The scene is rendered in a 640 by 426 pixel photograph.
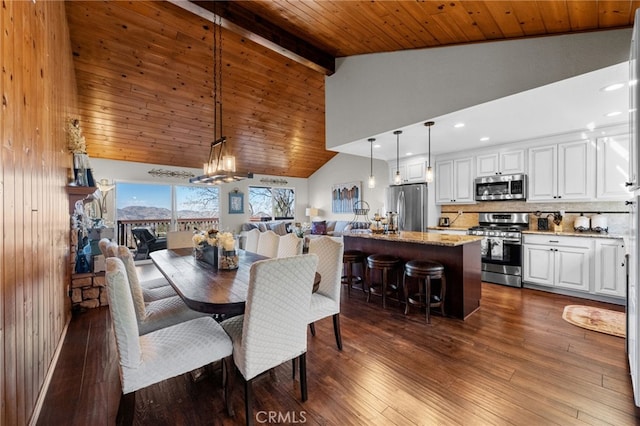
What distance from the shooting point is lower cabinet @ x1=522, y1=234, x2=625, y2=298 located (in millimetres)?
3396

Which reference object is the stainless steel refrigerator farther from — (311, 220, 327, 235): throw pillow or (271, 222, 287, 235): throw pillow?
(271, 222, 287, 235): throw pillow

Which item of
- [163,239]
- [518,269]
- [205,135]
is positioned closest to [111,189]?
[163,239]

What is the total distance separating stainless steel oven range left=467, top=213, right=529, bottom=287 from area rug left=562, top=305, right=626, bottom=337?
0.87 m

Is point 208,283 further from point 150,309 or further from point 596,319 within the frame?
point 596,319

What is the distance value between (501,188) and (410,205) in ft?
4.96

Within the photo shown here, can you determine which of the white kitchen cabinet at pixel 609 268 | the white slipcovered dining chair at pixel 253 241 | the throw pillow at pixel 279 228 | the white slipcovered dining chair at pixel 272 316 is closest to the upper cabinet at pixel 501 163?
the white kitchen cabinet at pixel 609 268

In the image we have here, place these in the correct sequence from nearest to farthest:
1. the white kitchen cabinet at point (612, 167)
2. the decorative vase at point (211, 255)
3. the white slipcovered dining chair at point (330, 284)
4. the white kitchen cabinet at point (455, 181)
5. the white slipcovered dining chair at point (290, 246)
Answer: the white slipcovered dining chair at point (330, 284), the decorative vase at point (211, 255), the white slipcovered dining chair at point (290, 246), the white kitchen cabinet at point (612, 167), the white kitchen cabinet at point (455, 181)

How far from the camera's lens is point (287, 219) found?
933 cm

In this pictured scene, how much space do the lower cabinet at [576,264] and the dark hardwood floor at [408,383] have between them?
3.90 feet

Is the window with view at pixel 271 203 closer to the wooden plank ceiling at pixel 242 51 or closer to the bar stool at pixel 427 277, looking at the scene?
the wooden plank ceiling at pixel 242 51

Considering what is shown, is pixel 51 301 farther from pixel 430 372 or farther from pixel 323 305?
pixel 430 372

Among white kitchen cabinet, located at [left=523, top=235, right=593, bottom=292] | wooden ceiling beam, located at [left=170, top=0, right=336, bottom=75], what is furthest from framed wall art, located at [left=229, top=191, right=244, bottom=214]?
white kitchen cabinet, located at [left=523, top=235, right=593, bottom=292]

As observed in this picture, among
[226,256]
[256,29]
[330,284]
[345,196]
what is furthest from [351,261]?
[345,196]

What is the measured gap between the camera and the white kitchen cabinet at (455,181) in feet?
16.1
